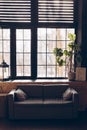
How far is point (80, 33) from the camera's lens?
7.03 meters

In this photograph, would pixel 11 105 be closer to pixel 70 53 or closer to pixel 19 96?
pixel 19 96

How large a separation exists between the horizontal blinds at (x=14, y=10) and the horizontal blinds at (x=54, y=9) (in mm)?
328

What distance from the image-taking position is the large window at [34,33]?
7113 mm

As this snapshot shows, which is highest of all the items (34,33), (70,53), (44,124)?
(34,33)

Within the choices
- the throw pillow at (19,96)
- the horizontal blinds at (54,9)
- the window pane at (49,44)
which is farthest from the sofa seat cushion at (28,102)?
the horizontal blinds at (54,9)

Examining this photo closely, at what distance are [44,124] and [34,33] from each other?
2499 millimetres

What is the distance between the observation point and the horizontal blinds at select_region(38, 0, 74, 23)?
7.11 m

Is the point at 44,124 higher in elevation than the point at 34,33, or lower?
lower

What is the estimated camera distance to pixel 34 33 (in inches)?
288

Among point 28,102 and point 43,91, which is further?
point 43,91

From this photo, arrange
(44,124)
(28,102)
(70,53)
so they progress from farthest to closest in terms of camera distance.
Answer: (70,53) → (28,102) → (44,124)

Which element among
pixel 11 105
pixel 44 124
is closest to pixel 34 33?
pixel 11 105

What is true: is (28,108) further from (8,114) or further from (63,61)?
(63,61)

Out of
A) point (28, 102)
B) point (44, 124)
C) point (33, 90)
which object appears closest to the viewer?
point (44, 124)
